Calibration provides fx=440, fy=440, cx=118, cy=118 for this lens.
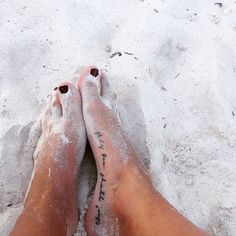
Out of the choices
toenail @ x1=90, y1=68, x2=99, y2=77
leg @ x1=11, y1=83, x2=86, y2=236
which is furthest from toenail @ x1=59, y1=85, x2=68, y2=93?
toenail @ x1=90, y1=68, x2=99, y2=77

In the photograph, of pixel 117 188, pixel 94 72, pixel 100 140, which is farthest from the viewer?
pixel 94 72

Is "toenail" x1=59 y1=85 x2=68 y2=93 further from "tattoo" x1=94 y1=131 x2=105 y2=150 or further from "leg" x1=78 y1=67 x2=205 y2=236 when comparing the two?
"tattoo" x1=94 y1=131 x2=105 y2=150

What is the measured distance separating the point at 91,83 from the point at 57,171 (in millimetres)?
401

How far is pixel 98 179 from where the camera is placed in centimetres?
159

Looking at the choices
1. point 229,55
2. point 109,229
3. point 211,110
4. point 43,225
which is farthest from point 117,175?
point 229,55

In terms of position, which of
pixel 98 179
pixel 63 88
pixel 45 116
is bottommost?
pixel 98 179

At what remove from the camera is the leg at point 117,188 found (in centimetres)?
134

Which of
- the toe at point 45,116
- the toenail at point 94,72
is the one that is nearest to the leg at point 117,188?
the toenail at point 94,72

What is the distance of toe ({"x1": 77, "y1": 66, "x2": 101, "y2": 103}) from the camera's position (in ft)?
5.80

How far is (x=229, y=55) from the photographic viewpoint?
1.85 m

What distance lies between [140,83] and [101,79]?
0.16m

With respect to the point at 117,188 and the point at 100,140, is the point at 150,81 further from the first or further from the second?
the point at 117,188

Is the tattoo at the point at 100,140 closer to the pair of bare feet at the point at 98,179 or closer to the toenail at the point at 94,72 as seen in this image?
the pair of bare feet at the point at 98,179

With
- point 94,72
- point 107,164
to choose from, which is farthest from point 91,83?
point 107,164
